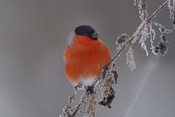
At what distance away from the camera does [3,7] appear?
4281 mm

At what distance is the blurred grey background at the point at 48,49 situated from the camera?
3.61 metres

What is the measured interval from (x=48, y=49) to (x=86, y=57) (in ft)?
8.54

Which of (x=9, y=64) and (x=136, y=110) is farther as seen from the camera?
(x=9, y=64)

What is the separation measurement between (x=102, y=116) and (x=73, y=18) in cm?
146

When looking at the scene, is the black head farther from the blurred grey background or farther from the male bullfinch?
the blurred grey background

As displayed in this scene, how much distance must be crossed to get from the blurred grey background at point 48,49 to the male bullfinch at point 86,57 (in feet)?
6.39

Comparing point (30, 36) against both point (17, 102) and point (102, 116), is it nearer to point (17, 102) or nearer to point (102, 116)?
point (17, 102)

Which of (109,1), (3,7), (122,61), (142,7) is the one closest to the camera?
(142,7)

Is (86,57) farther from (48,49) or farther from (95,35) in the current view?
(48,49)

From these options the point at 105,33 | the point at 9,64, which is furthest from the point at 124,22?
the point at 9,64

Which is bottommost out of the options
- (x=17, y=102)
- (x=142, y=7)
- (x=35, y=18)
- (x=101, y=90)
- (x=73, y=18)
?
(x=101, y=90)

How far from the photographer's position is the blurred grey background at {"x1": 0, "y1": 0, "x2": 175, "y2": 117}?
3613 millimetres

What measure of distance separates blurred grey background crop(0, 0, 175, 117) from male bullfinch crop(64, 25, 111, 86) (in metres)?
1.95

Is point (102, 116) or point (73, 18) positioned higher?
point (73, 18)
